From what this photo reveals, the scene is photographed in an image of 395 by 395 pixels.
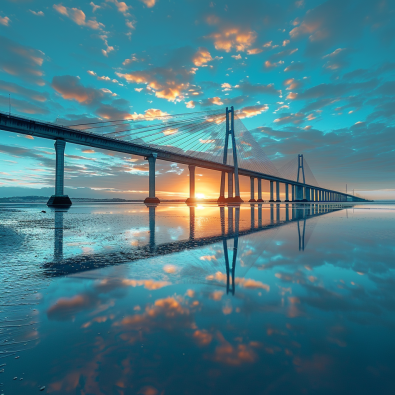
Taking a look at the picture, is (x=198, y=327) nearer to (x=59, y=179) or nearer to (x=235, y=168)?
(x=59, y=179)

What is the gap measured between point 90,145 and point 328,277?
142 ft

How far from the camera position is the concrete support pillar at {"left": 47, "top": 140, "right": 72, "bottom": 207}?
34.7 m

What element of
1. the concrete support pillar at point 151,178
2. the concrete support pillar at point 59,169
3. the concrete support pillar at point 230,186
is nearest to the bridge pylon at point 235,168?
the concrete support pillar at point 230,186

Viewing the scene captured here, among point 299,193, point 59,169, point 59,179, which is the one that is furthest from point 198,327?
point 299,193

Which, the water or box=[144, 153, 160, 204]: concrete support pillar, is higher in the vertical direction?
box=[144, 153, 160, 204]: concrete support pillar

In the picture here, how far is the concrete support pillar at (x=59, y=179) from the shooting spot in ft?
114

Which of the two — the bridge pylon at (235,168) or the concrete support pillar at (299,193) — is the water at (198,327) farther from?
the concrete support pillar at (299,193)

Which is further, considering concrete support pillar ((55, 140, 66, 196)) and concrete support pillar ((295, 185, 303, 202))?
concrete support pillar ((295, 185, 303, 202))

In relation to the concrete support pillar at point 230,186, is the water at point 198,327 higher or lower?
lower

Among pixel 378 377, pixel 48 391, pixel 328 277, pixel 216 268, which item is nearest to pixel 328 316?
pixel 378 377

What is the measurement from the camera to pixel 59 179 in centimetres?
3478

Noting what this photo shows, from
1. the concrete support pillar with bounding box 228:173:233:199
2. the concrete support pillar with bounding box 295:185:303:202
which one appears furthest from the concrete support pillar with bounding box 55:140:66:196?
the concrete support pillar with bounding box 295:185:303:202

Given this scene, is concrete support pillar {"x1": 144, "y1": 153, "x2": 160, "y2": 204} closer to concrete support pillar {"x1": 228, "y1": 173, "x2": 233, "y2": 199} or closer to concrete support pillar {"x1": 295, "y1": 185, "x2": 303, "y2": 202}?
concrete support pillar {"x1": 228, "y1": 173, "x2": 233, "y2": 199}

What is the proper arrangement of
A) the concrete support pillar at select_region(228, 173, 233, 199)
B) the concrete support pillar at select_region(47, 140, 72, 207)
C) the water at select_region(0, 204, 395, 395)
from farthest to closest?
the concrete support pillar at select_region(228, 173, 233, 199) < the concrete support pillar at select_region(47, 140, 72, 207) < the water at select_region(0, 204, 395, 395)
